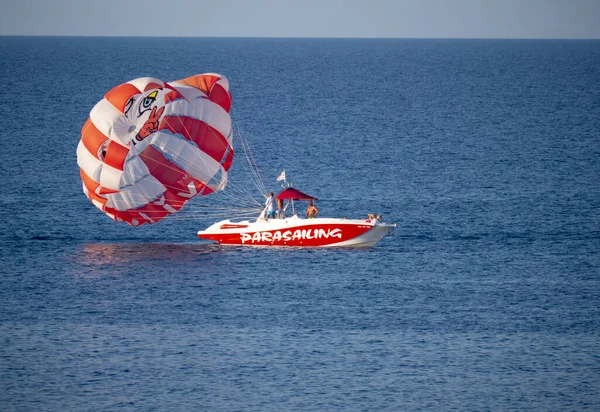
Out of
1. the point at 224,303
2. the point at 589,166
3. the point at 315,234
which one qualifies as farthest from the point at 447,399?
the point at 589,166

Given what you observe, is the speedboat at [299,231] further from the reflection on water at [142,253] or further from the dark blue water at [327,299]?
the reflection on water at [142,253]

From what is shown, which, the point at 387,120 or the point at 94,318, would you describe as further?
the point at 387,120

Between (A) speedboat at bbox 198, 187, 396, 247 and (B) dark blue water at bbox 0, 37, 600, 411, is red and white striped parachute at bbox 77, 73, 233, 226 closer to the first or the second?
(A) speedboat at bbox 198, 187, 396, 247

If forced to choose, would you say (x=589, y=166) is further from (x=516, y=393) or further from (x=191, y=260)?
(x=516, y=393)

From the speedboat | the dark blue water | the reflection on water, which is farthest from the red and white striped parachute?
the dark blue water

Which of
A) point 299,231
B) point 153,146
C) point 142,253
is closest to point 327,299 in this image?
point 299,231

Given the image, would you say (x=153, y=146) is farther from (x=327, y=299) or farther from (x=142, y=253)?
(x=327, y=299)
